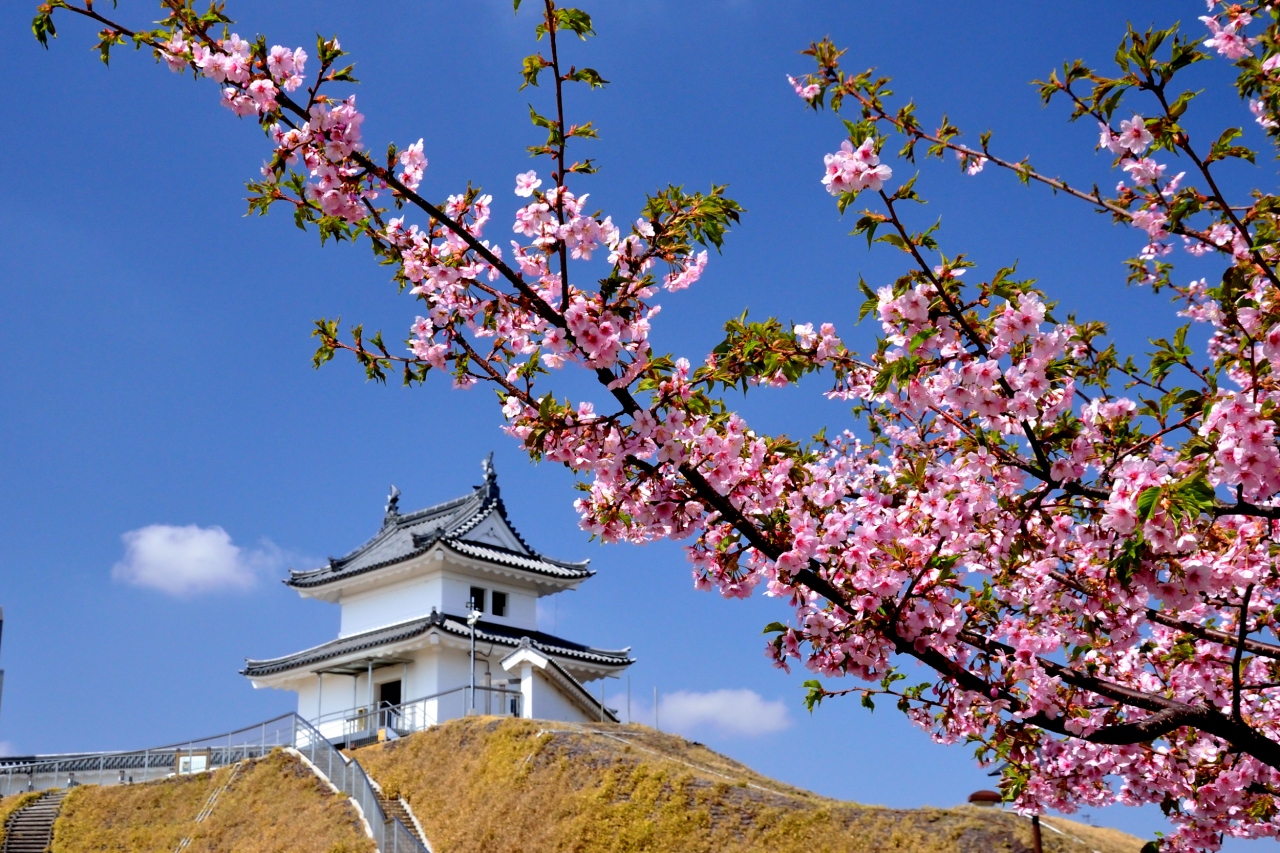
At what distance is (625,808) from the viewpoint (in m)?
17.9

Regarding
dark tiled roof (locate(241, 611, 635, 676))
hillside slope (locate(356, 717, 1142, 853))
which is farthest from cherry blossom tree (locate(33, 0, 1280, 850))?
dark tiled roof (locate(241, 611, 635, 676))

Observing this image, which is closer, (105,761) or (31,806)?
(31,806)

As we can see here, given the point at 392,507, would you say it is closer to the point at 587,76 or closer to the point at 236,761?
the point at 236,761

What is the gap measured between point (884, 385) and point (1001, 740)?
Result: 9.00ft

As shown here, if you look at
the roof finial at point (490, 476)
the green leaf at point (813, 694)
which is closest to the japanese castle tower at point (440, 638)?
the roof finial at point (490, 476)

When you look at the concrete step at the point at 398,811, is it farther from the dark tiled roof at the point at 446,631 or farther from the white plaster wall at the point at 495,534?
the white plaster wall at the point at 495,534

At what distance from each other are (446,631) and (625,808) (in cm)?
1417

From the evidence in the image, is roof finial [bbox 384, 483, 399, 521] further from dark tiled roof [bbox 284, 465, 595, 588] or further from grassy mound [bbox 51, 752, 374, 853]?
grassy mound [bbox 51, 752, 374, 853]

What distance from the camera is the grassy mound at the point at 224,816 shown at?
21.1 metres

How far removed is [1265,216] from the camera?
551 centimetres

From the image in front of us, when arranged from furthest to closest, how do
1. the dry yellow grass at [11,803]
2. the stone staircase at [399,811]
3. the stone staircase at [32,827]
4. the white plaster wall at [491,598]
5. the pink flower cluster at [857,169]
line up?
the white plaster wall at [491,598], the dry yellow grass at [11,803], the stone staircase at [32,827], the stone staircase at [399,811], the pink flower cluster at [857,169]

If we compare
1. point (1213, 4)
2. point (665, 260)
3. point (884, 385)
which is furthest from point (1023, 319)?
point (1213, 4)

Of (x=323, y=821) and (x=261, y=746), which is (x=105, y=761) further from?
(x=323, y=821)

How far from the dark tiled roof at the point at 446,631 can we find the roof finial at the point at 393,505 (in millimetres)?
6235
